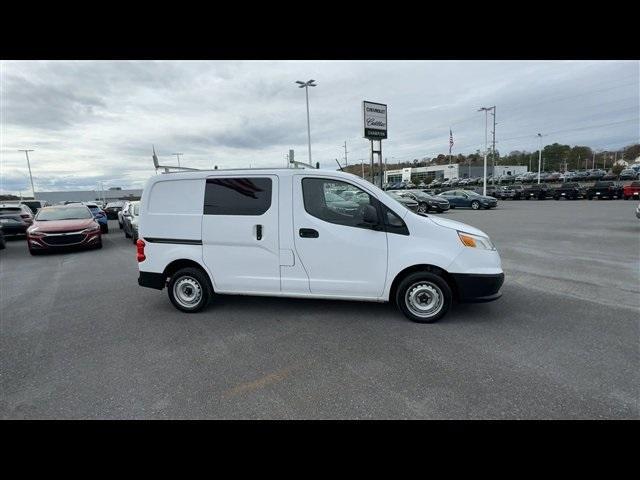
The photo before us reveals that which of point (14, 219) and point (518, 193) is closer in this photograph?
point (14, 219)

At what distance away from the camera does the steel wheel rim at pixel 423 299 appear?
4316mm

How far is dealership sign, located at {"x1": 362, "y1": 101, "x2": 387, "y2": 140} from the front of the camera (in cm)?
2345

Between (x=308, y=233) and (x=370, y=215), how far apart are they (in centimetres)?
83

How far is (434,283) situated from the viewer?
14.0 ft

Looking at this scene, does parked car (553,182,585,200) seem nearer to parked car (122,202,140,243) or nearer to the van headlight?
the van headlight

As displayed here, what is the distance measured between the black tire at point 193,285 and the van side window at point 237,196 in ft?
3.01

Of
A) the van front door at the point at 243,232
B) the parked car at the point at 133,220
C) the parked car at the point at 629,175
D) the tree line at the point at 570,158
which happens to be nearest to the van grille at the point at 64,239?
the parked car at the point at 133,220

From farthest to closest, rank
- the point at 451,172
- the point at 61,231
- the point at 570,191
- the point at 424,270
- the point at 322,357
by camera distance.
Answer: the point at 451,172 < the point at 570,191 < the point at 61,231 < the point at 424,270 < the point at 322,357

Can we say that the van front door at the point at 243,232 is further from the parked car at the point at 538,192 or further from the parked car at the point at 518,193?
the parked car at the point at 518,193

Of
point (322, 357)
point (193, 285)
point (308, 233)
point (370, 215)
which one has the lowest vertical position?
point (322, 357)

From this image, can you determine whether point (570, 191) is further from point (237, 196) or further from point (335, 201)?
point (237, 196)

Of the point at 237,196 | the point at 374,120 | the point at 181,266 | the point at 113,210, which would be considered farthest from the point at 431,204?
the point at 113,210

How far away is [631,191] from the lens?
27062mm

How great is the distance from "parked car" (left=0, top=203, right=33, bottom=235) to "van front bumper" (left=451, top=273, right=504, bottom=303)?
16.1 metres
